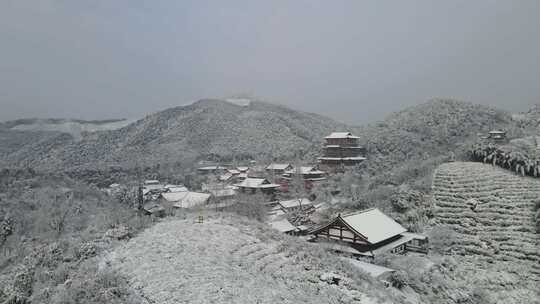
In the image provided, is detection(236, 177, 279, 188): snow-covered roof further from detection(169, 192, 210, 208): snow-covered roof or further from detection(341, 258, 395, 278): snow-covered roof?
detection(341, 258, 395, 278): snow-covered roof

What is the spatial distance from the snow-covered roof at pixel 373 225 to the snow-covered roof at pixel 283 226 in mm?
10012

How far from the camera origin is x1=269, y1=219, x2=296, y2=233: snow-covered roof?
1288 inches

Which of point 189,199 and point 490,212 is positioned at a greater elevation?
point 490,212

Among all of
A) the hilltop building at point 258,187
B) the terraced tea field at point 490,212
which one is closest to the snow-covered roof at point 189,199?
the hilltop building at point 258,187

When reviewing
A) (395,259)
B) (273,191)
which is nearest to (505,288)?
(395,259)

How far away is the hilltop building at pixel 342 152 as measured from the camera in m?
56.9

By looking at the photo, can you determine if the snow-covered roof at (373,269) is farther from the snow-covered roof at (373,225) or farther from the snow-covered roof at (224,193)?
the snow-covered roof at (224,193)

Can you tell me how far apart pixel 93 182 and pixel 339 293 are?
7323cm

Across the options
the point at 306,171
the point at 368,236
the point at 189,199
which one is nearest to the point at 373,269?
the point at 368,236

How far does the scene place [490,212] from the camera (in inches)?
1094

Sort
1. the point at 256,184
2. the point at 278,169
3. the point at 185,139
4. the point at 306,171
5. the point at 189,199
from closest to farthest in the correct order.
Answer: the point at 189,199, the point at 256,184, the point at 306,171, the point at 278,169, the point at 185,139

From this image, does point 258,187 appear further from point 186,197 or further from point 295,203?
point 186,197

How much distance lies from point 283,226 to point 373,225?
481 inches

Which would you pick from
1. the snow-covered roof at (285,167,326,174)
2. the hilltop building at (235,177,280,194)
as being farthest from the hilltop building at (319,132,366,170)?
the hilltop building at (235,177,280,194)
